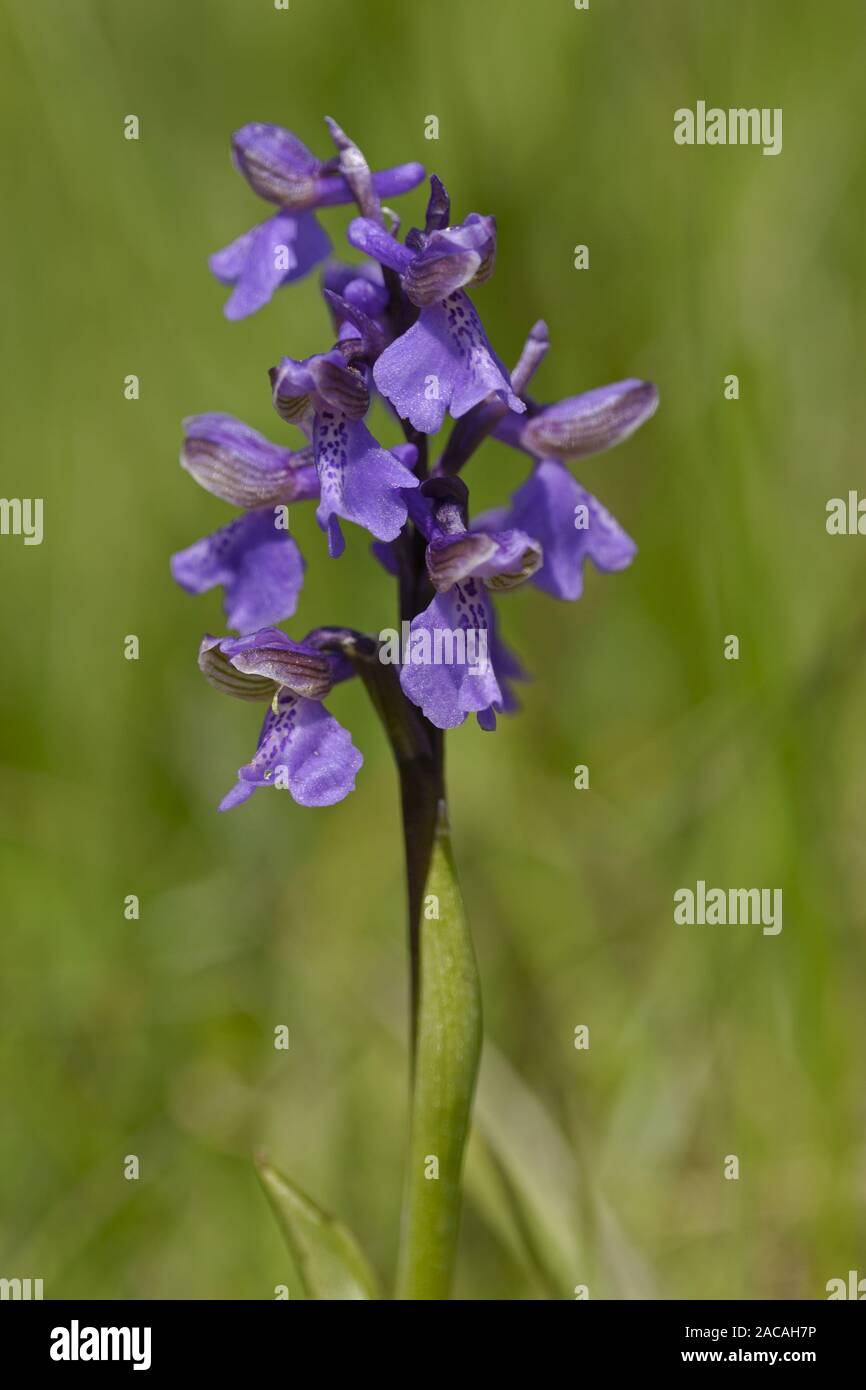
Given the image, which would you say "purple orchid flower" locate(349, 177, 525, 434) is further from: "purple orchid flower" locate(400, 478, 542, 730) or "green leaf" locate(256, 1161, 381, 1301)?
"green leaf" locate(256, 1161, 381, 1301)

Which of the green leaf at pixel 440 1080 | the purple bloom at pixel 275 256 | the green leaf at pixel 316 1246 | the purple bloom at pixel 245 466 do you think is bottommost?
the green leaf at pixel 316 1246

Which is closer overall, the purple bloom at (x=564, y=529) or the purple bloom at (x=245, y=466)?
the purple bloom at (x=245, y=466)

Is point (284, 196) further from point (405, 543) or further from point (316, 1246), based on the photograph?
point (316, 1246)

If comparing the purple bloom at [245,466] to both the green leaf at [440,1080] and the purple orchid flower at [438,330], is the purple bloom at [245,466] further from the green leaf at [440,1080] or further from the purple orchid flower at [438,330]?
the green leaf at [440,1080]

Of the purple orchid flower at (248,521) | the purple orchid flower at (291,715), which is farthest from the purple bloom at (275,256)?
the purple orchid flower at (291,715)

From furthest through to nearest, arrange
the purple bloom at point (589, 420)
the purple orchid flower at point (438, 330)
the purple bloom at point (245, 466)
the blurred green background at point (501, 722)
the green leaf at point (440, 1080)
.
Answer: the blurred green background at point (501, 722) < the purple bloom at point (589, 420) < the purple bloom at point (245, 466) < the green leaf at point (440, 1080) < the purple orchid flower at point (438, 330)

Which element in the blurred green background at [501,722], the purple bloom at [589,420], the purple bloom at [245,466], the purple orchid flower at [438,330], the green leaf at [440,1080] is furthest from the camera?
the blurred green background at [501,722]

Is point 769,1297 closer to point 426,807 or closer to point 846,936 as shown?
point 846,936

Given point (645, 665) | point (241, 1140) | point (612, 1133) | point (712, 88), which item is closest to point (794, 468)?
point (645, 665)

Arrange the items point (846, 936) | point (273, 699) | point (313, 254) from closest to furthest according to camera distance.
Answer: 1. point (273, 699)
2. point (313, 254)
3. point (846, 936)
